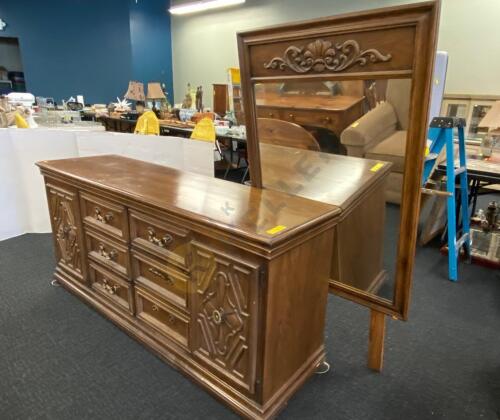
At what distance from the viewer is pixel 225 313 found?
1.27 metres

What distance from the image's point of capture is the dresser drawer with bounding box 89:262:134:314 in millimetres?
1727

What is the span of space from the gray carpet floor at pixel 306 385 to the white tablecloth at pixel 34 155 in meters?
0.86

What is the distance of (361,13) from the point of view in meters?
1.11

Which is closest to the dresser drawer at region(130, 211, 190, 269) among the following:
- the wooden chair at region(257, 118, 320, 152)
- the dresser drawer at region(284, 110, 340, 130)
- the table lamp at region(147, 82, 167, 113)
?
the wooden chair at region(257, 118, 320, 152)

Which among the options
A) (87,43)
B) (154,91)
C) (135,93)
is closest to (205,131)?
(154,91)

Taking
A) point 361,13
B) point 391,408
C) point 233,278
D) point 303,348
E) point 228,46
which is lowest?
point 391,408

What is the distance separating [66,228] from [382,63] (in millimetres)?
1798

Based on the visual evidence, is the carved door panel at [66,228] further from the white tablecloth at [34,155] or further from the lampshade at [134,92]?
the lampshade at [134,92]

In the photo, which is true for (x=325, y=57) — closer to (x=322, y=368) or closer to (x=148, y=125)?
(x=322, y=368)

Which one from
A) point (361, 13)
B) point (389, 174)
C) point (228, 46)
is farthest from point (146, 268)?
point (228, 46)

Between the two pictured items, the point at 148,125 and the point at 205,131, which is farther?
the point at 148,125

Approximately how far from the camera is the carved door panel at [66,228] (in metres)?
1.90

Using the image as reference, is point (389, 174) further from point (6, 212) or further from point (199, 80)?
point (199, 80)

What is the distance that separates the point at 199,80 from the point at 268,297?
286 inches
